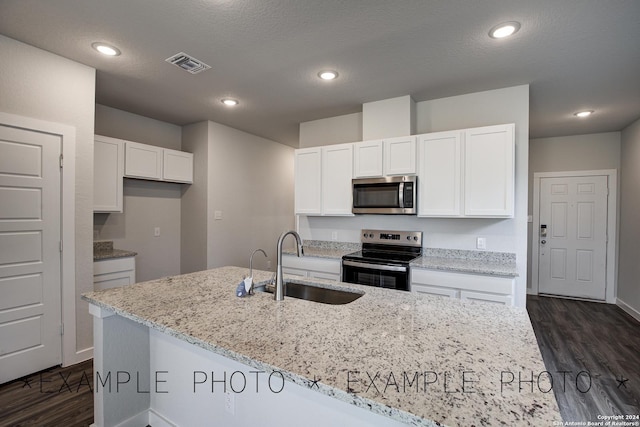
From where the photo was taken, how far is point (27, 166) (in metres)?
2.43

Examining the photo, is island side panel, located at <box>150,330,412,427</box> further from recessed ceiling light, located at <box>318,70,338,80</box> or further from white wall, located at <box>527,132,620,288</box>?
white wall, located at <box>527,132,620,288</box>

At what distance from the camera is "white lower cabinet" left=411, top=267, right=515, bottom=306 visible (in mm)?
2555

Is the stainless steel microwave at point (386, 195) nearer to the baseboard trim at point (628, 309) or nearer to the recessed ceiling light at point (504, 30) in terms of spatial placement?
the recessed ceiling light at point (504, 30)

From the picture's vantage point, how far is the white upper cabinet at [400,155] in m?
3.16

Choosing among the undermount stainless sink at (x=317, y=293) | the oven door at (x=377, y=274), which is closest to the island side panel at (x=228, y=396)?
the undermount stainless sink at (x=317, y=293)

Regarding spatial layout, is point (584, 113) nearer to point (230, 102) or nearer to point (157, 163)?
point (230, 102)

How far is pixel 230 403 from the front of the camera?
4.95ft

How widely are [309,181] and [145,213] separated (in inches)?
88.3

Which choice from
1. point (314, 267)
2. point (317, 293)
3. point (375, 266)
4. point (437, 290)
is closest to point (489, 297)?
point (437, 290)

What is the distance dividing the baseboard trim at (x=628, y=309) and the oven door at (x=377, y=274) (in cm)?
352

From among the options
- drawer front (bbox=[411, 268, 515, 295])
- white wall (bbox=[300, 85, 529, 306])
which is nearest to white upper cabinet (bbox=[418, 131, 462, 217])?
white wall (bbox=[300, 85, 529, 306])

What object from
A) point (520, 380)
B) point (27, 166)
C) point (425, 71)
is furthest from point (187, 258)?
point (520, 380)

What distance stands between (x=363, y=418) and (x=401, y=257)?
228 cm

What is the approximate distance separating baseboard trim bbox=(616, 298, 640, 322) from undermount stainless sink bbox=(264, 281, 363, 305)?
4470 mm
